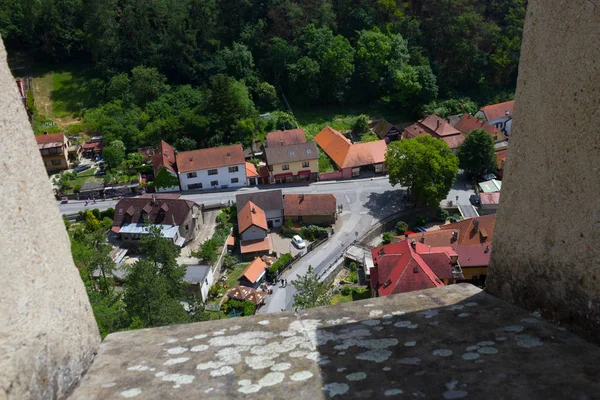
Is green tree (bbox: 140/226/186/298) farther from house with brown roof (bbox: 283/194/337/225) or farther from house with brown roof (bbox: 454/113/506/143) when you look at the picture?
house with brown roof (bbox: 454/113/506/143)

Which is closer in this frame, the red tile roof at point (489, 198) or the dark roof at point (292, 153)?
the red tile roof at point (489, 198)

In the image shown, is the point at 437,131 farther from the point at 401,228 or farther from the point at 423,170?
the point at 401,228

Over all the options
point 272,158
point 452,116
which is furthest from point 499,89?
point 272,158

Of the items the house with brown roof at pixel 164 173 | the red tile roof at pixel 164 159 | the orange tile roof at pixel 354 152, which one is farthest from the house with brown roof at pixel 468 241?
the red tile roof at pixel 164 159

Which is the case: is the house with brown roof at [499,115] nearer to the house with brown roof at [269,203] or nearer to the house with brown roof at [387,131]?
the house with brown roof at [387,131]

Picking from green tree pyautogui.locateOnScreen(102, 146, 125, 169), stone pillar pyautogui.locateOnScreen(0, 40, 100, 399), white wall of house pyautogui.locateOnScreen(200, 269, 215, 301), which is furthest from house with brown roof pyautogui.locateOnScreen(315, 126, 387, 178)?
stone pillar pyautogui.locateOnScreen(0, 40, 100, 399)

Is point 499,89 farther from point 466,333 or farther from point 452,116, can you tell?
point 466,333
